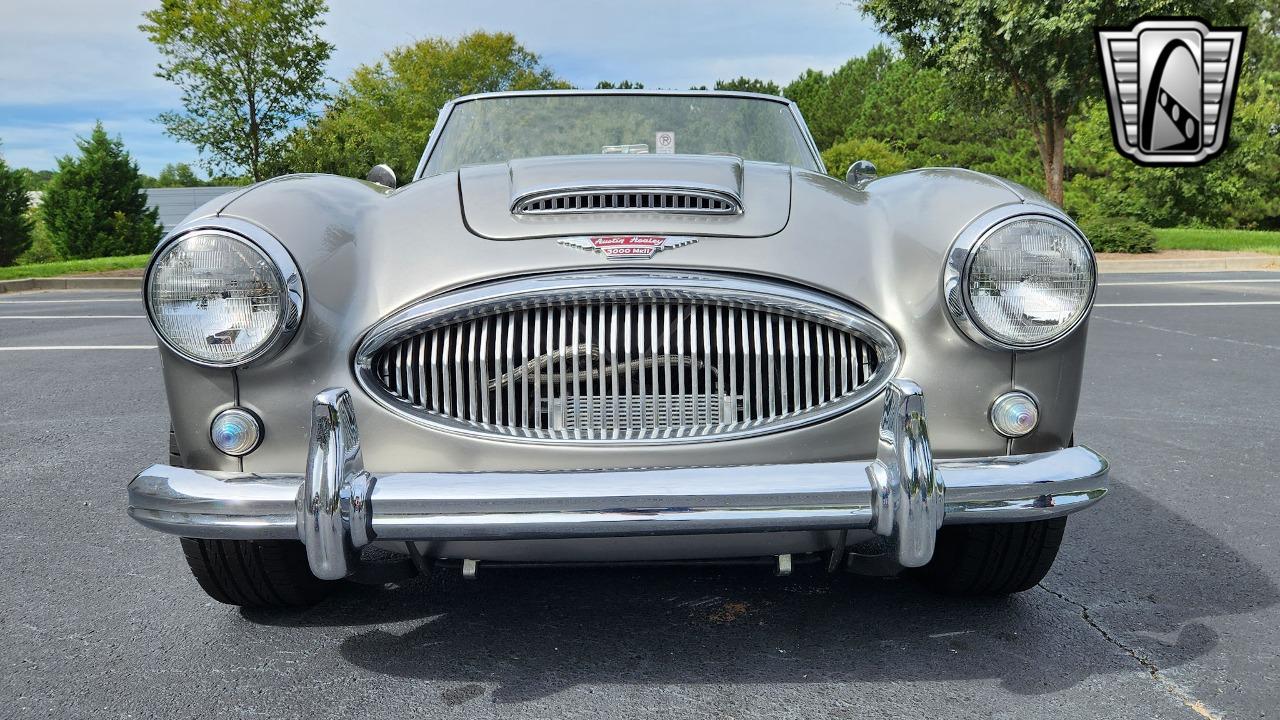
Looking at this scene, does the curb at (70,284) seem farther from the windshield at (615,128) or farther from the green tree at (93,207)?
the windshield at (615,128)

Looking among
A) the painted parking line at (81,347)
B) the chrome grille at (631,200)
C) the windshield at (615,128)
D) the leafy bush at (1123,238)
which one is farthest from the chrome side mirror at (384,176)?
the leafy bush at (1123,238)

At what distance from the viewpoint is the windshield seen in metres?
3.33

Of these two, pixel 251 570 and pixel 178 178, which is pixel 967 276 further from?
pixel 178 178

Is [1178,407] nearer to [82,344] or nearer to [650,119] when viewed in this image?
[650,119]

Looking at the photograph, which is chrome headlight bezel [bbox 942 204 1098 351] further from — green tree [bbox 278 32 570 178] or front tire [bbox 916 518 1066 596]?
green tree [bbox 278 32 570 178]

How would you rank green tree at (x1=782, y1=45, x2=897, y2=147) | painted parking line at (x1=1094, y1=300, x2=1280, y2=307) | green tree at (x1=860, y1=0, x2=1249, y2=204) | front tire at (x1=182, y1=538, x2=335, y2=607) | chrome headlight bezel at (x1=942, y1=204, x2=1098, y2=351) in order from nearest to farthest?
1. chrome headlight bezel at (x1=942, y1=204, x2=1098, y2=351)
2. front tire at (x1=182, y1=538, x2=335, y2=607)
3. painted parking line at (x1=1094, y1=300, x2=1280, y2=307)
4. green tree at (x1=860, y1=0, x2=1249, y2=204)
5. green tree at (x1=782, y1=45, x2=897, y2=147)

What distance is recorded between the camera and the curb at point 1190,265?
16703 millimetres

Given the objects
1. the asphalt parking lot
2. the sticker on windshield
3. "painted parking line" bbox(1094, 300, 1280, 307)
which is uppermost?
the sticker on windshield

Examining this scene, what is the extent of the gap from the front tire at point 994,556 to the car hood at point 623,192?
0.85 metres

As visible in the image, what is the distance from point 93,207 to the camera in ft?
77.3

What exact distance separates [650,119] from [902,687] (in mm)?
2142

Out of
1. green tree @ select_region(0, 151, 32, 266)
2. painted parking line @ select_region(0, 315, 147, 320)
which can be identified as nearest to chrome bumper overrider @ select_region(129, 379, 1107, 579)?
painted parking line @ select_region(0, 315, 147, 320)

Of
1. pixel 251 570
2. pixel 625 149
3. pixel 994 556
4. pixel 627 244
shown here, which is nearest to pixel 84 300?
pixel 625 149

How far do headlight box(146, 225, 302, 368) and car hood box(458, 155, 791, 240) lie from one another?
0.42 m
